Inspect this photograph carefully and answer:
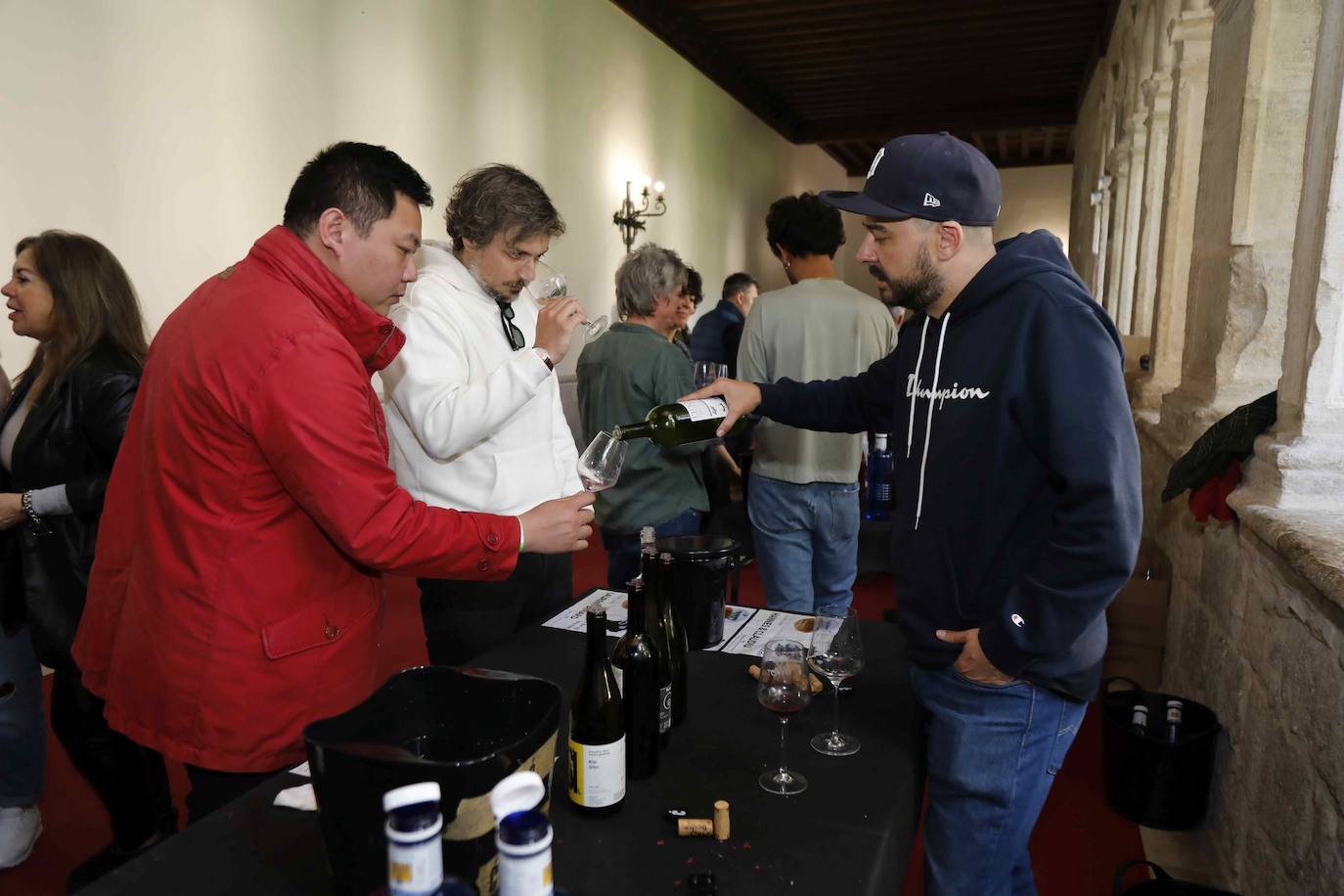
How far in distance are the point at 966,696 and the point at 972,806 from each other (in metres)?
0.18

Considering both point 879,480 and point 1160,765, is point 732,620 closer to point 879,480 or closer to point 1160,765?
point 1160,765

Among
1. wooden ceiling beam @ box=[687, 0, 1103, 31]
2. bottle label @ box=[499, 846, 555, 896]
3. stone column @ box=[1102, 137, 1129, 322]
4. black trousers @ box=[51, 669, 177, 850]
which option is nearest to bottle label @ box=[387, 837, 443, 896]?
bottle label @ box=[499, 846, 555, 896]

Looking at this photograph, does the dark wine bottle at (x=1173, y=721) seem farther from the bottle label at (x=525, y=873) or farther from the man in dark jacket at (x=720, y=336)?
the man in dark jacket at (x=720, y=336)

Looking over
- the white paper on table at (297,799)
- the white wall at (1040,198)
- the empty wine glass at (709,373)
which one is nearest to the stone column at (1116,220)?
the empty wine glass at (709,373)

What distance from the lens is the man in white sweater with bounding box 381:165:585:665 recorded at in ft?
6.10

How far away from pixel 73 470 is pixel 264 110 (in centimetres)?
228

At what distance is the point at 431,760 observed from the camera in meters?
1.00

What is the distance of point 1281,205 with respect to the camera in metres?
2.71

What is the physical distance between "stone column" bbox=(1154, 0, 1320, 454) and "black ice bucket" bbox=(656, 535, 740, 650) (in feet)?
6.17

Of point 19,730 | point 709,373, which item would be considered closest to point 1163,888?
point 709,373

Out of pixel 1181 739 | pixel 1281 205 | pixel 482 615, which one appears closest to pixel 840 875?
pixel 482 615

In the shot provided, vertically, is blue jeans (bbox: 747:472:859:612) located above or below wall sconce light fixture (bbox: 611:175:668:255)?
below

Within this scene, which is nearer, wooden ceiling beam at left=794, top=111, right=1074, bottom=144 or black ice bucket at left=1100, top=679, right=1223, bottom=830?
black ice bucket at left=1100, top=679, right=1223, bottom=830

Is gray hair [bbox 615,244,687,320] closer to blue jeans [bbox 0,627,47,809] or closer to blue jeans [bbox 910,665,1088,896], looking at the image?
blue jeans [bbox 910,665,1088,896]
